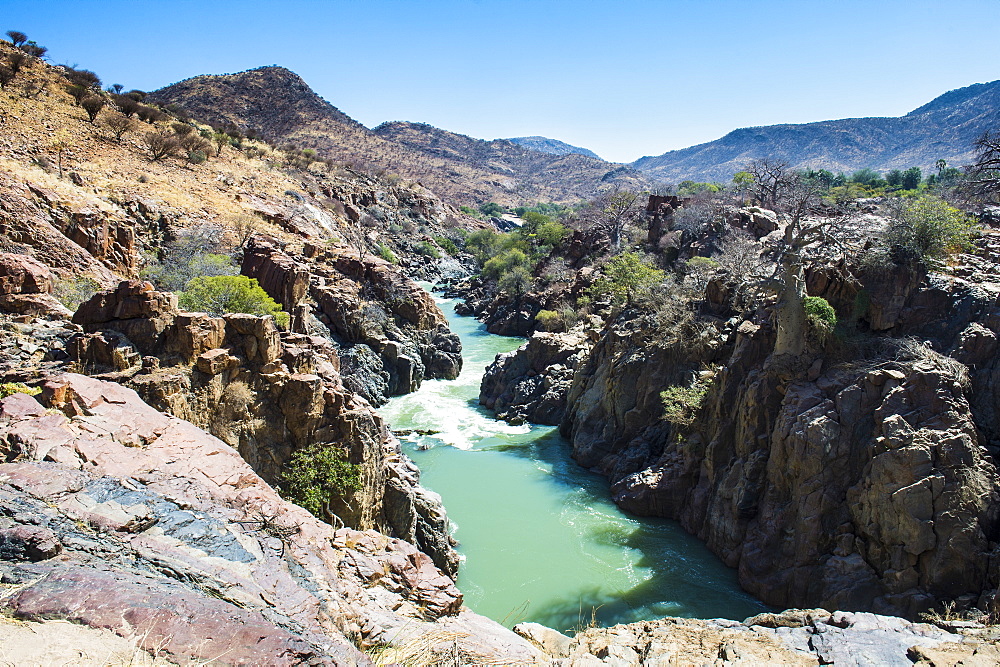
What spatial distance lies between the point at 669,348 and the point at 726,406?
3.88m

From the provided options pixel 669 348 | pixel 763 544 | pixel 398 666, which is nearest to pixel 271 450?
pixel 398 666

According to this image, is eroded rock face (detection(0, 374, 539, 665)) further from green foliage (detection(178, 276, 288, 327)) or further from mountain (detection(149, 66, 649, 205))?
mountain (detection(149, 66, 649, 205))

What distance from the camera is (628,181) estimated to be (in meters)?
136

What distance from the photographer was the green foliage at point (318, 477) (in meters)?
9.77

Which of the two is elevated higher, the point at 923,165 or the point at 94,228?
the point at 923,165

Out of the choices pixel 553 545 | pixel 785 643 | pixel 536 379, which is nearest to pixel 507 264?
pixel 536 379

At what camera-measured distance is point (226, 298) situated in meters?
18.0

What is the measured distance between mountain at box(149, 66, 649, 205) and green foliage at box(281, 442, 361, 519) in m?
70.6

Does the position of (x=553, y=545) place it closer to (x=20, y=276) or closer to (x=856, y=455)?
(x=856, y=455)

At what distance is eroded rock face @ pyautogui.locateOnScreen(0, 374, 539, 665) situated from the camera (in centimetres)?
390

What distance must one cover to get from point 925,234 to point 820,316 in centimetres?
306

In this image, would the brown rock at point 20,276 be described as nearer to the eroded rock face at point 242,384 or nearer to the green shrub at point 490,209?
the eroded rock face at point 242,384

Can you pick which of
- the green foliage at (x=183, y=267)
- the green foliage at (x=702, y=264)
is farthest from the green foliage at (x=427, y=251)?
the green foliage at (x=702, y=264)

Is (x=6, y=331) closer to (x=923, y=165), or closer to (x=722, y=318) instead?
(x=722, y=318)
